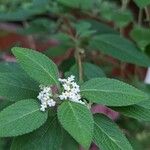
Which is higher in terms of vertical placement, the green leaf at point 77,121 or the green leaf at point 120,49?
the green leaf at point 77,121

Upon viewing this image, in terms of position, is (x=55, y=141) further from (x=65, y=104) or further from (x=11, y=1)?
(x=11, y=1)

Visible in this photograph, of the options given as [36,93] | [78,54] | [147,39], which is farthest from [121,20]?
[36,93]

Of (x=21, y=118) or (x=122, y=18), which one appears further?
(x=122, y=18)

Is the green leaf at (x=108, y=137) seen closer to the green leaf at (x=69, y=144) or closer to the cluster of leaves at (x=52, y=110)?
the cluster of leaves at (x=52, y=110)

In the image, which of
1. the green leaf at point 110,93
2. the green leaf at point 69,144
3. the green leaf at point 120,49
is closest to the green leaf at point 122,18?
the green leaf at point 120,49

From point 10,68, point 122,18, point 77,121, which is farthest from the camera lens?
point 122,18

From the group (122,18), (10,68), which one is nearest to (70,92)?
(10,68)

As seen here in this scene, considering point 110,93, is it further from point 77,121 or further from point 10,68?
point 10,68

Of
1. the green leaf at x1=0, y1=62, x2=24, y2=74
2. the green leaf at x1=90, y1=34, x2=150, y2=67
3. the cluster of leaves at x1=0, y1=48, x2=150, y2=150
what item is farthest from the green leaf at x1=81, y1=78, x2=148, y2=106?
the green leaf at x1=90, y1=34, x2=150, y2=67
